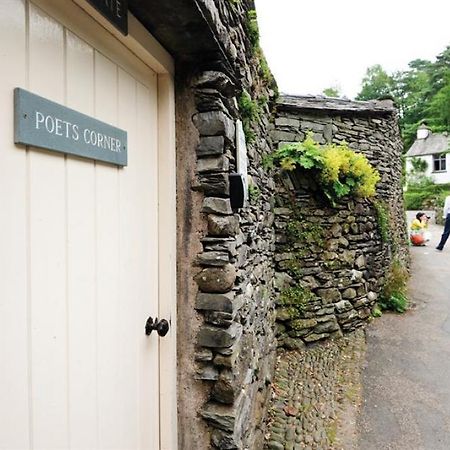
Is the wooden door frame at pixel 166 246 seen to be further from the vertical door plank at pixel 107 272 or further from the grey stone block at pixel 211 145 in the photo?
the vertical door plank at pixel 107 272

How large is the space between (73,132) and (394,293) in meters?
6.19

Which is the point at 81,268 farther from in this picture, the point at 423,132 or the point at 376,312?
the point at 423,132

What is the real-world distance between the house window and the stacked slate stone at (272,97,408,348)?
22.0m

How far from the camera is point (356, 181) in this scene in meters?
4.93

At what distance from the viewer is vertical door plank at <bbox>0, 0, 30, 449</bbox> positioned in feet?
2.88

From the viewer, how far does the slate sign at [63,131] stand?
3.03 ft

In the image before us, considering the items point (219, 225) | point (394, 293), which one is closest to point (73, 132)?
point (219, 225)

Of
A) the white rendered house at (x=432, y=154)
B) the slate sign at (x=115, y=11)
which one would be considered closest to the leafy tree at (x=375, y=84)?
the white rendered house at (x=432, y=154)

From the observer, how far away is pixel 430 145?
24.9 metres

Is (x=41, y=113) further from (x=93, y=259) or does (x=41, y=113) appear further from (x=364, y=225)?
(x=364, y=225)

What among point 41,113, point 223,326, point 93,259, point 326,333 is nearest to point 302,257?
point 326,333

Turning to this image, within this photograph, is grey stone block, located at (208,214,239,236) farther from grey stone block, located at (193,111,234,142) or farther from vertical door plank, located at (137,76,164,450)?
grey stone block, located at (193,111,234,142)

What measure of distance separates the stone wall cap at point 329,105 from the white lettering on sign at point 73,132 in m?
3.84

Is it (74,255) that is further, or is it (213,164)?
(213,164)
